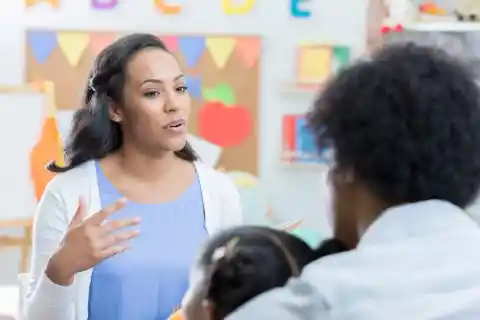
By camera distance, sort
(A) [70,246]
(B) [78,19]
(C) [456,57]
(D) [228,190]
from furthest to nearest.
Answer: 1. (B) [78,19]
2. (D) [228,190]
3. (A) [70,246]
4. (C) [456,57]

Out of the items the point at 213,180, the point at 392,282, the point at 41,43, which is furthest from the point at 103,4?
the point at 392,282

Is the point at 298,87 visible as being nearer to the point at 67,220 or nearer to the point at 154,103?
the point at 154,103

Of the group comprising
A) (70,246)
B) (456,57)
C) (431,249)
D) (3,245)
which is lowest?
(3,245)

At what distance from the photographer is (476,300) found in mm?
710

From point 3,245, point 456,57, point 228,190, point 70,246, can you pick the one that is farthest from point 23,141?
point 456,57

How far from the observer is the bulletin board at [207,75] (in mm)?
2859

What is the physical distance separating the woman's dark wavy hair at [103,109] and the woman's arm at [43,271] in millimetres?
109

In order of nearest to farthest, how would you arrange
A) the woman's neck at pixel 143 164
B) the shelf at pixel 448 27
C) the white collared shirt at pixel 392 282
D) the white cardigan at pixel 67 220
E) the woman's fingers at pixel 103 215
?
1. the white collared shirt at pixel 392 282
2. the woman's fingers at pixel 103 215
3. the white cardigan at pixel 67 220
4. the woman's neck at pixel 143 164
5. the shelf at pixel 448 27

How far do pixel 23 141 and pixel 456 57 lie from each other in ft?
6.99

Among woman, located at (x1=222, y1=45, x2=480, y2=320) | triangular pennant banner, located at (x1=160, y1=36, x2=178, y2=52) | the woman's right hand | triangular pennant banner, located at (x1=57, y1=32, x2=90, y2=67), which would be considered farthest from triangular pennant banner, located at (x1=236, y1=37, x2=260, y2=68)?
woman, located at (x1=222, y1=45, x2=480, y2=320)

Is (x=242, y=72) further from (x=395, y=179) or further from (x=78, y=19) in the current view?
(x=395, y=179)

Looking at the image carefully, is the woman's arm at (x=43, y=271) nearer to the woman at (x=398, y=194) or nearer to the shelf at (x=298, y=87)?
the woman at (x=398, y=194)

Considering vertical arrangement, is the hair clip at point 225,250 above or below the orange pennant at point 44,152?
above

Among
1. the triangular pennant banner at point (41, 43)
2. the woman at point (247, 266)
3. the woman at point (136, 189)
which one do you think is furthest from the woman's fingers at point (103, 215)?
the triangular pennant banner at point (41, 43)
